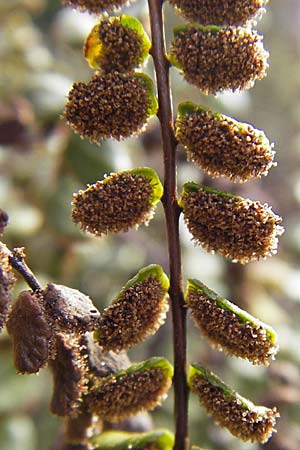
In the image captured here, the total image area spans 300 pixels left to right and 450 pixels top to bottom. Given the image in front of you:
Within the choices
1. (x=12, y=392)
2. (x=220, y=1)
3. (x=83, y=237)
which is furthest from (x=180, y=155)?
(x=220, y=1)

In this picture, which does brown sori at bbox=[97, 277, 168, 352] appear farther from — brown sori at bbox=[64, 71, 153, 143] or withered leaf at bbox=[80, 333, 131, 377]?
brown sori at bbox=[64, 71, 153, 143]

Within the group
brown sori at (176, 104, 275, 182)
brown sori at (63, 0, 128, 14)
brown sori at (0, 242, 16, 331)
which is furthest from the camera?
brown sori at (63, 0, 128, 14)

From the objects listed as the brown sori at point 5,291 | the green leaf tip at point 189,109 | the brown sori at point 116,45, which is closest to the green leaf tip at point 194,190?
the green leaf tip at point 189,109

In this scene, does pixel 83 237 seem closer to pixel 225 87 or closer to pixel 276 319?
pixel 276 319

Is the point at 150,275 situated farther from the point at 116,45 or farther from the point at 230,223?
the point at 116,45

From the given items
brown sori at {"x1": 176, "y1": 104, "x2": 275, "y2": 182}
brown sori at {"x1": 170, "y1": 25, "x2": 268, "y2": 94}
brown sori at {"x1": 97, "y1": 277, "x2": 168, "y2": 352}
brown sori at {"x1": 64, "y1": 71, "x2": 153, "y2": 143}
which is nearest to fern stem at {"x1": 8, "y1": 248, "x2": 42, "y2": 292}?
brown sori at {"x1": 97, "y1": 277, "x2": 168, "y2": 352}

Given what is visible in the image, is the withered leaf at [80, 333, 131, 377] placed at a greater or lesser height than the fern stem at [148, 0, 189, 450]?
lesser

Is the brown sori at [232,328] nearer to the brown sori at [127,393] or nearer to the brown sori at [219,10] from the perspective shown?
→ the brown sori at [127,393]
